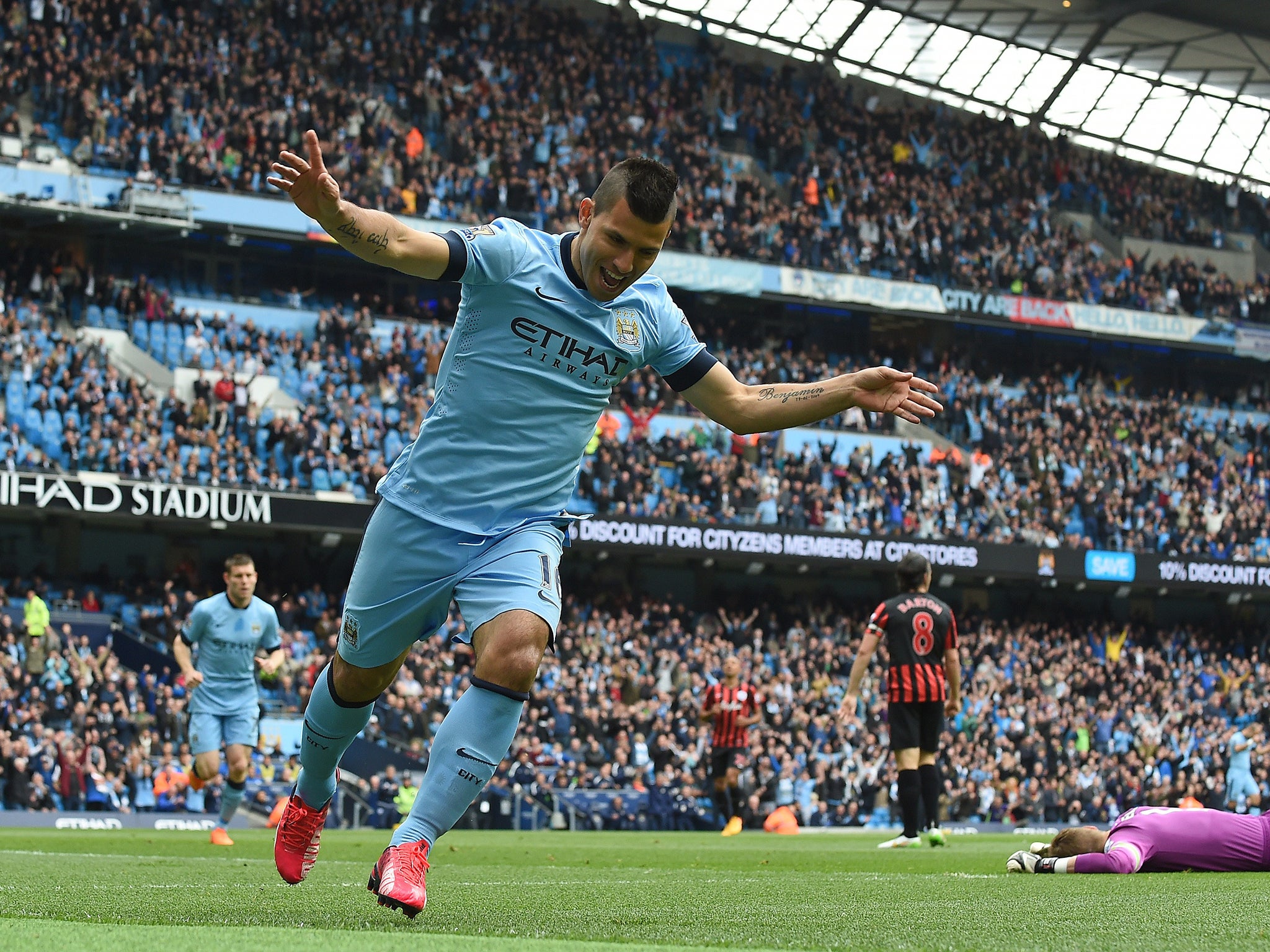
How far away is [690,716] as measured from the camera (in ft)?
90.9

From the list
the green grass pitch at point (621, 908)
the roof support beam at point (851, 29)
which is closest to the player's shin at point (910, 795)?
the green grass pitch at point (621, 908)

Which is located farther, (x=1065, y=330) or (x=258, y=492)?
(x=1065, y=330)

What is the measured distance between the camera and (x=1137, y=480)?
1524 inches

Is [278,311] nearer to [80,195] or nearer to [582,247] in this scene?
[80,195]

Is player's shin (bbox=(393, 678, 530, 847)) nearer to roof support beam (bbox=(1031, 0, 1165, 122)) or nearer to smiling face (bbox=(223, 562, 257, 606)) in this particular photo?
smiling face (bbox=(223, 562, 257, 606))

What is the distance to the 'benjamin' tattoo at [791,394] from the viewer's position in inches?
231

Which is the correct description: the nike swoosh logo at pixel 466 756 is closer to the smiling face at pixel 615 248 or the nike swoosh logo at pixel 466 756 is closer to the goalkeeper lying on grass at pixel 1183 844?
the smiling face at pixel 615 248

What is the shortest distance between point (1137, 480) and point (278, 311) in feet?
70.9

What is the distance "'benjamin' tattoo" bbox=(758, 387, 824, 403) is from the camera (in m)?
5.86

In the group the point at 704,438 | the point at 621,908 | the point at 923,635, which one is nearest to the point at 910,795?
the point at 923,635

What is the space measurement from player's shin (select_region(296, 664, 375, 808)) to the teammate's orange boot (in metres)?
1.07

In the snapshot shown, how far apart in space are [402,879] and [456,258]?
2.06 metres

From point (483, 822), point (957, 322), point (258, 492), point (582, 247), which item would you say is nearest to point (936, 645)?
point (582, 247)

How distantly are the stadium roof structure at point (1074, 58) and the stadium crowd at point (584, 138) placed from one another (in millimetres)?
1142
